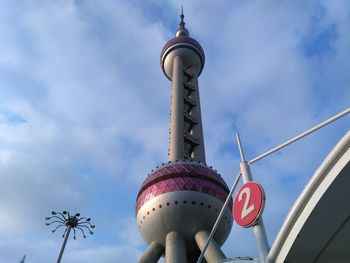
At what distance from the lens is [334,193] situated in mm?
10359

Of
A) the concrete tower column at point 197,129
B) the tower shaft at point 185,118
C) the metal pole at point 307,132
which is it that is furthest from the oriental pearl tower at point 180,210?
the metal pole at point 307,132

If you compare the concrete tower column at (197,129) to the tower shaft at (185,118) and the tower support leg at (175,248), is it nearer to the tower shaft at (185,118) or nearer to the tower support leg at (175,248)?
the tower shaft at (185,118)

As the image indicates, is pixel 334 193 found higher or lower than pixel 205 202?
lower

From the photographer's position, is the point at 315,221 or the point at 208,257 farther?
the point at 208,257

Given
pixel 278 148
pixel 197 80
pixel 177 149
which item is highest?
pixel 197 80

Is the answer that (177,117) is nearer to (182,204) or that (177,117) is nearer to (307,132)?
(182,204)

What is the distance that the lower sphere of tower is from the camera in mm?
36438

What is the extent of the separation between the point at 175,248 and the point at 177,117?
1908cm

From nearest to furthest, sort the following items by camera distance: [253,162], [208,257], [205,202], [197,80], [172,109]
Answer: [253,162] → [208,257] → [205,202] → [172,109] → [197,80]

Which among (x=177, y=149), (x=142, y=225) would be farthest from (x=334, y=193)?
(x=177, y=149)

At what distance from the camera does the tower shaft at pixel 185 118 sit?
1822 inches

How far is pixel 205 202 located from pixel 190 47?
103 ft

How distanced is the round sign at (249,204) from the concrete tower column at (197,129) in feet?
118

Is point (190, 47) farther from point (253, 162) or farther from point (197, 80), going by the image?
point (253, 162)
